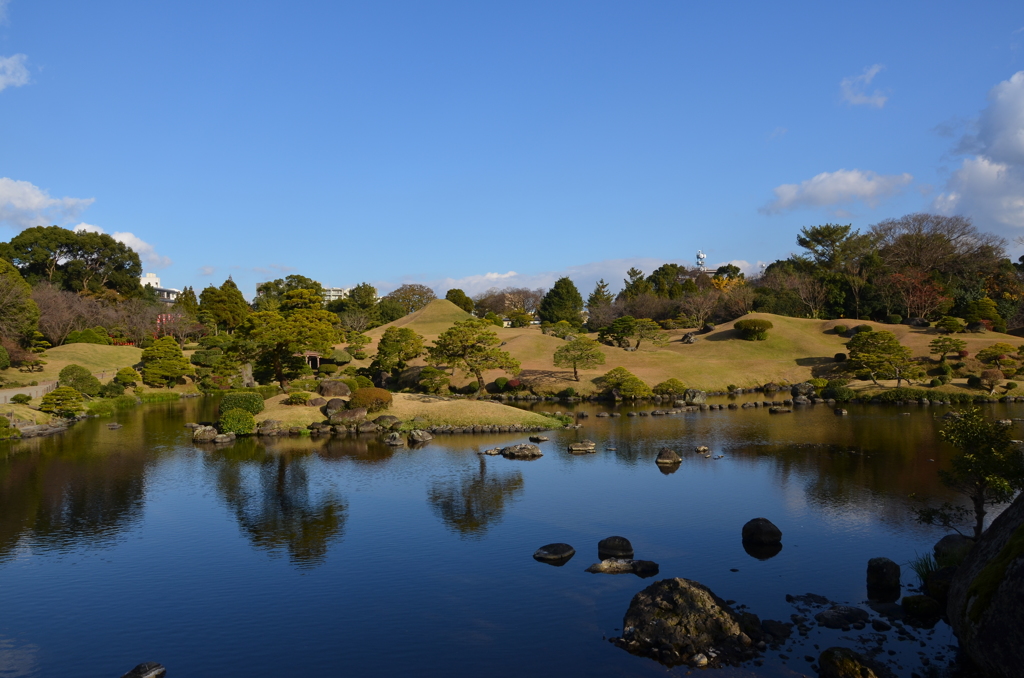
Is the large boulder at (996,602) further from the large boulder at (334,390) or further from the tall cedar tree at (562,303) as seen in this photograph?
the tall cedar tree at (562,303)

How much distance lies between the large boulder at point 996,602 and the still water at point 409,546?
4.24 feet

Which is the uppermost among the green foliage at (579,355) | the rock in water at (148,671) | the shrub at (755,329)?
the shrub at (755,329)

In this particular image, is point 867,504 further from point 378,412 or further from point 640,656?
point 378,412

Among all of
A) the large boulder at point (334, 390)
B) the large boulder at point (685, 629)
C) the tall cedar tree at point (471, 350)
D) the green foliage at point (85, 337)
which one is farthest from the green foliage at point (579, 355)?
the green foliage at point (85, 337)

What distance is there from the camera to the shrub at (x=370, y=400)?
42.1m

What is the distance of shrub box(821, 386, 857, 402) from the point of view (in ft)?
165

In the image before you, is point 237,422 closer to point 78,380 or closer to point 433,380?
point 433,380

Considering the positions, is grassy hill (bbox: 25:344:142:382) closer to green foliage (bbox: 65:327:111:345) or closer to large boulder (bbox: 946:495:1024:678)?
green foliage (bbox: 65:327:111:345)

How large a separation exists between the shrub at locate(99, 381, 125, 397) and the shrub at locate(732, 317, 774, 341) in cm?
5877

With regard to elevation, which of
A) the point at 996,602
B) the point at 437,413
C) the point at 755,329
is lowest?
the point at 996,602

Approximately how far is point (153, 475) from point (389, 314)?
7839cm

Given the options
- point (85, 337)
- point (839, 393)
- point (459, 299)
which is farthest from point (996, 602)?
point (459, 299)

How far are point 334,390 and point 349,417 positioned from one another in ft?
15.9

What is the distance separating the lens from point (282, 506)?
2462 cm
